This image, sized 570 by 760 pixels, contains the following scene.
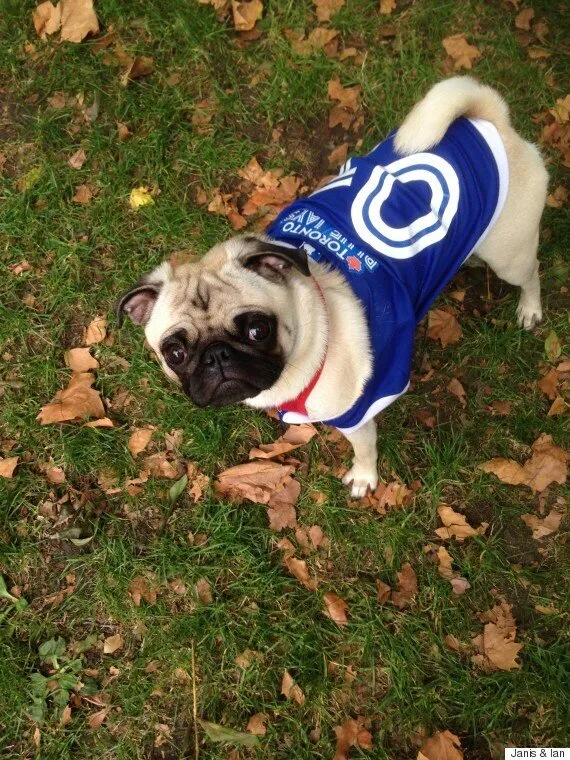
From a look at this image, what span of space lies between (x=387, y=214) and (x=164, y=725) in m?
3.23

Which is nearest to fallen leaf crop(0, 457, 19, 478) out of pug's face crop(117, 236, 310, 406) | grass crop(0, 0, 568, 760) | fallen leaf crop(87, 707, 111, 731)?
grass crop(0, 0, 568, 760)

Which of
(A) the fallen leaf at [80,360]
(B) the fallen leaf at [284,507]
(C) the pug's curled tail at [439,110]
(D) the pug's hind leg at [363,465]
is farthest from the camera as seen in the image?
(A) the fallen leaf at [80,360]

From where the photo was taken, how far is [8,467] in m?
4.02

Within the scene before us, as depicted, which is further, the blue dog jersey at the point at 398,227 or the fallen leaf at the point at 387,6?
the fallen leaf at the point at 387,6

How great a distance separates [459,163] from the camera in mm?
2926

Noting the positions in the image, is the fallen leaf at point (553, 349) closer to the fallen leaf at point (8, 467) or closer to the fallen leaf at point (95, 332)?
the fallen leaf at point (95, 332)

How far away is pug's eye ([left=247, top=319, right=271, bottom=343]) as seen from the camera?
260cm

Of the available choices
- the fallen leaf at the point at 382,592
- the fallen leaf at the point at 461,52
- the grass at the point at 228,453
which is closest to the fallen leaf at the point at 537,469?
the grass at the point at 228,453

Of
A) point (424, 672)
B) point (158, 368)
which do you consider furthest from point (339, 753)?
point (158, 368)

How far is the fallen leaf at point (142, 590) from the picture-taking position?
374 cm

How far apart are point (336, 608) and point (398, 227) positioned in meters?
2.31

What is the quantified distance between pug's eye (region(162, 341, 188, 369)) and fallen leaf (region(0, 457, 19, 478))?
192 cm

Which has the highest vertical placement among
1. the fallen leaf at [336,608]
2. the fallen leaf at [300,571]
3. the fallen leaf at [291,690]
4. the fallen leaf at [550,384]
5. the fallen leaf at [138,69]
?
the fallen leaf at [138,69]

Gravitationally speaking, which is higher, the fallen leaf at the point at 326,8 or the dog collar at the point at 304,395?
the fallen leaf at the point at 326,8
